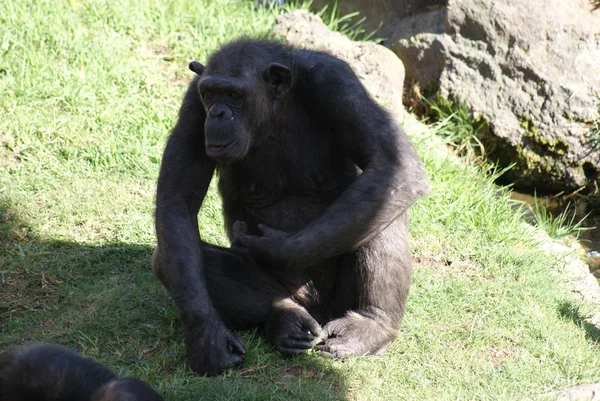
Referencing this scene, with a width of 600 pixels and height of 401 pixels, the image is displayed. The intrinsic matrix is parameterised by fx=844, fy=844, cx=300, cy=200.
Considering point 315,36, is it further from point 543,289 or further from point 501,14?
point 543,289

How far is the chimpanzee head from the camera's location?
587cm

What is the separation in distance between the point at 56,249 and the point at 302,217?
2.70 m

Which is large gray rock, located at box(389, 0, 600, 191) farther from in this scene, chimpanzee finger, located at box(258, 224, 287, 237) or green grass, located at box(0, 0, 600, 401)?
chimpanzee finger, located at box(258, 224, 287, 237)

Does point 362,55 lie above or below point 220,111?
below

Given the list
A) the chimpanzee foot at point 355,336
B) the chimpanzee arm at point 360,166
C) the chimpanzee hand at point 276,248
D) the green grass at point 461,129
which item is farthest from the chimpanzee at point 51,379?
the green grass at point 461,129

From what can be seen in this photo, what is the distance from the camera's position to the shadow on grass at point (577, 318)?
6988 millimetres

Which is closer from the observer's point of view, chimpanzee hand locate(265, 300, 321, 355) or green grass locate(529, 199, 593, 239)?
chimpanzee hand locate(265, 300, 321, 355)

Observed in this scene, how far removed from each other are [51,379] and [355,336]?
2.37 m

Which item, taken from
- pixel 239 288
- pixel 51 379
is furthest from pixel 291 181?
pixel 51 379

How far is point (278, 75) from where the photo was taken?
6152 millimetres

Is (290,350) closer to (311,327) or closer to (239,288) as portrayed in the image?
(311,327)

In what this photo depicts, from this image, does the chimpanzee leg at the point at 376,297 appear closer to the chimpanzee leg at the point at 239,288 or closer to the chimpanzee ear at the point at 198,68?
the chimpanzee leg at the point at 239,288

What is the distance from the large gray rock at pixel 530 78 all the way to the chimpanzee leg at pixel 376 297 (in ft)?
16.1

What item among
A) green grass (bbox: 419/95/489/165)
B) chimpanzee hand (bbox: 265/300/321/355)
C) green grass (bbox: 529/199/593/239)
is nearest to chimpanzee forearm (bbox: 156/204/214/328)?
chimpanzee hand (bbox: 265/300/321/355)
